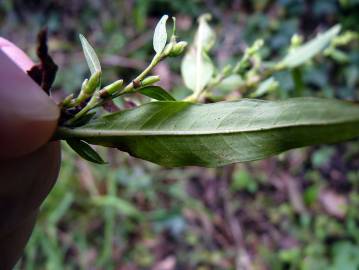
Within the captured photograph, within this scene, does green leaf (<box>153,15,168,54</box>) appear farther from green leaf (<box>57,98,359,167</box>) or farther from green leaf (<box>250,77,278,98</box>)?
green leaf (<box>250,77,278,98</box>)

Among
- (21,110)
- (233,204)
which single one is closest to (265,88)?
(21,110)

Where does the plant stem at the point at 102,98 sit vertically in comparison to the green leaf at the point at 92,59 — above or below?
below

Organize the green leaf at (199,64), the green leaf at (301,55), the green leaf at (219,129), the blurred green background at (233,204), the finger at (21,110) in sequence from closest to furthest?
the green leaf at (219,129)
the finger at (21,110)
the green leaf at (199,64)
the green leaf at (301,55)
the blurred green background at (233,204)

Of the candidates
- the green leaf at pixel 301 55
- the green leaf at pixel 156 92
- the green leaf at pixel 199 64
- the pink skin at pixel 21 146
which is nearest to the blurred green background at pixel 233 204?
the green leaf at pixel 301 55

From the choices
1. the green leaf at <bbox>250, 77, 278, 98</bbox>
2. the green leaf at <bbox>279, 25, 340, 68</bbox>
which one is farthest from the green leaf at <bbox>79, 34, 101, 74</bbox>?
the green leaf at <bbox>279, 25, 340, 68</bbox>

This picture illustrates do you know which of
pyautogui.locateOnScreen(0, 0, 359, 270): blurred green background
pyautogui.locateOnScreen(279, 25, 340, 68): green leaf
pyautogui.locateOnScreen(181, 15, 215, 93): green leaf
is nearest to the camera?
pyautogui.locateOnScreen(181, 15, 215, 93): green leaf

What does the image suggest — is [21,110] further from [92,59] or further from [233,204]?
A: [233,204]

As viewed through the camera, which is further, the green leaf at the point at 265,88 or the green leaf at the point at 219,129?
the green leaf at the point at 265,88

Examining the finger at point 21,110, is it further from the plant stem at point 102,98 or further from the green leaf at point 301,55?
the green leaf at point 301,55
